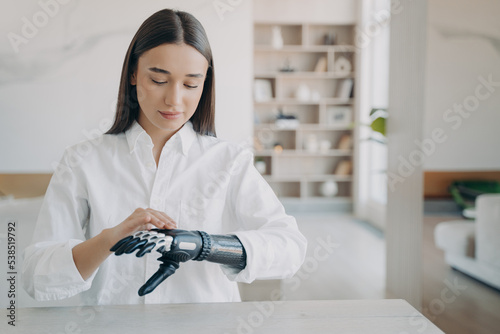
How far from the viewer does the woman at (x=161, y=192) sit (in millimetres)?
931

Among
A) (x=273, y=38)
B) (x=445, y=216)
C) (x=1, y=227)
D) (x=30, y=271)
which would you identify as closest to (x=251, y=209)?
(x=30, y=271)

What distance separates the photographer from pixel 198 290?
1.05 metres

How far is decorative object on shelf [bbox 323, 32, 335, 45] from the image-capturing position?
11.7ft

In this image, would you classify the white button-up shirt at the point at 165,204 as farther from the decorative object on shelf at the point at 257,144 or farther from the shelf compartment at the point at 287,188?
the decorative object on shelf at the point at 257,144

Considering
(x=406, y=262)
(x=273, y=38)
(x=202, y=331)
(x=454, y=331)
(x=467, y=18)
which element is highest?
(x=273, y=38)

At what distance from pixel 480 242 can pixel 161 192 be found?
1.31 m

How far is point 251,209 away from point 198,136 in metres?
0.22

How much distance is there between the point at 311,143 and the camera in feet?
13.4

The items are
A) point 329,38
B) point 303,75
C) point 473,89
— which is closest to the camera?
point 473,89

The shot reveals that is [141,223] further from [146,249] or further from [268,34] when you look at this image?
[268,34]

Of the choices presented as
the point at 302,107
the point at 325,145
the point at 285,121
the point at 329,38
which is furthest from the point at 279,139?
the point at 329,38

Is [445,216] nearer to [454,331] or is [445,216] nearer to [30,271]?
[454,331]

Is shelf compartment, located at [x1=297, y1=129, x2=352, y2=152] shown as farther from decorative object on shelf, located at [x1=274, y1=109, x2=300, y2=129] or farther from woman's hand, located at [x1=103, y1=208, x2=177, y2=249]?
woman's hand, located at [x1=103, y1=208, x2=177, y2=249]

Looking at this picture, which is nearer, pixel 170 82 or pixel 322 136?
pixel 170 82
